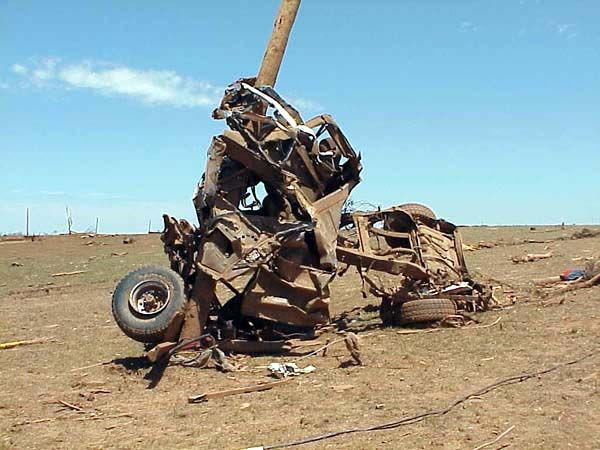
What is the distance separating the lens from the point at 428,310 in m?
11.2

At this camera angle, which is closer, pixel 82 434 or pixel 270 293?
pixel 82 434

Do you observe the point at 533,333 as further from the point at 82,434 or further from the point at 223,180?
the point at 82,434

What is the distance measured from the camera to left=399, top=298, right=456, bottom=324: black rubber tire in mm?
11195

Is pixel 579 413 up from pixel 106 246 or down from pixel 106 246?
down

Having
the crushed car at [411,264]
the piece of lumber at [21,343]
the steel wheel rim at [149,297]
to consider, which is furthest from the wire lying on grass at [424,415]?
the piece of lumber at [21,343]

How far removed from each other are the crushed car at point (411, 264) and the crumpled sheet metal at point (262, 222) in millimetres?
957

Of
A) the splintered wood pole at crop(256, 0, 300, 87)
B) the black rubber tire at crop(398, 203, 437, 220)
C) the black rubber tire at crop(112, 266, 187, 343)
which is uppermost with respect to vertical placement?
the splintered wood pole at crop(256, 0, 300, 87)

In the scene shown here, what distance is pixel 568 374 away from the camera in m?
8.16

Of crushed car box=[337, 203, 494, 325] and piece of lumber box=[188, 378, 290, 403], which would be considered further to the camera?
crushed car box=[337, 203, 494, 325]

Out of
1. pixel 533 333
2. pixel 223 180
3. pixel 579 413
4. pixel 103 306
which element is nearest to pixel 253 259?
pixel 223 180

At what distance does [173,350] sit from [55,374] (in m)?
1.71

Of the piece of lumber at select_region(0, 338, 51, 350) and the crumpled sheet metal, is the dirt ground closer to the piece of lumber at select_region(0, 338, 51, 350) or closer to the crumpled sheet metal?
the piece of lumber at select_region(0, 338, 51, 350)

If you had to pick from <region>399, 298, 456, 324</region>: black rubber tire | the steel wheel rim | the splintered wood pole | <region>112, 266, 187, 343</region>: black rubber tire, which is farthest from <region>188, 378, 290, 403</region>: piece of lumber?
the splintered wood pole

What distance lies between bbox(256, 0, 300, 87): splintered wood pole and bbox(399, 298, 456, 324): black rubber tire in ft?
13.0
